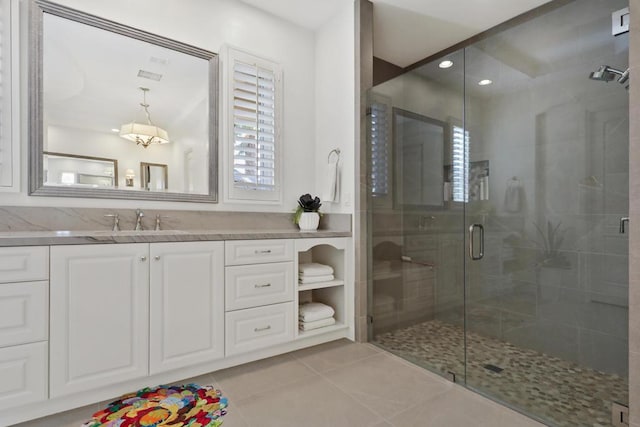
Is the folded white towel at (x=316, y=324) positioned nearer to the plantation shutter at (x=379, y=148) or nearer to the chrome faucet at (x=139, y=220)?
the plantation shutter at (x=379, y=148)

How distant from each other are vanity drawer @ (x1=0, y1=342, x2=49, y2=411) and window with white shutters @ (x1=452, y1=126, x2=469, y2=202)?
7.85ft

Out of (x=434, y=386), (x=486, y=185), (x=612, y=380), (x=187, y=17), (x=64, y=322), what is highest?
(x=187, y=17)

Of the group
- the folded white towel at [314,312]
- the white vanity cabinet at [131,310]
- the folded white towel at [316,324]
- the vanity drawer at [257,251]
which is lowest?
the folded white towel at [316,324]

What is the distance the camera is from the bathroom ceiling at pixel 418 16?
8.45 ft

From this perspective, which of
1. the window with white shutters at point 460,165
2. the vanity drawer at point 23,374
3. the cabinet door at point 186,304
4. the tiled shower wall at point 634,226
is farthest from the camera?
the window with white shutters at point 460,165

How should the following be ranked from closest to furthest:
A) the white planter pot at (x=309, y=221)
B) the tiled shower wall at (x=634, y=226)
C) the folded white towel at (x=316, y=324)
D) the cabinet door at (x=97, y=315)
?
the tiled shower wall at (x=634, y=226), the cabinet door at (x=97, y=315), the folded white towel at (x=316, y=324), the white planter pot at (x=309, y=221)

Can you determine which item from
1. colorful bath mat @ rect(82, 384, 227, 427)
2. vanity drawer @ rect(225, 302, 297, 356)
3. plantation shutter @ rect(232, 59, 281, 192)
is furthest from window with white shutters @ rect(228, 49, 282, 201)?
colorful bath mat @ rect(82, 384, 227, 427)

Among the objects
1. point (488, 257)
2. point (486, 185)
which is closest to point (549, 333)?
point (488, 257)

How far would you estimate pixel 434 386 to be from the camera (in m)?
1.87

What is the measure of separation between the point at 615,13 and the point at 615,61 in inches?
10.1

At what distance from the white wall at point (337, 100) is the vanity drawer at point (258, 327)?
3.18 feet

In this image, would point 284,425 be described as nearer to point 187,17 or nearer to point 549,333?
point 549,333

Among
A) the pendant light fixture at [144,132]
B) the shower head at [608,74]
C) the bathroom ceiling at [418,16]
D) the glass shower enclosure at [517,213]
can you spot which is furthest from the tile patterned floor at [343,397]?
the bathroom ceiling at [418,16]

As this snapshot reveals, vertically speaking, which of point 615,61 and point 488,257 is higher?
point 615,61
